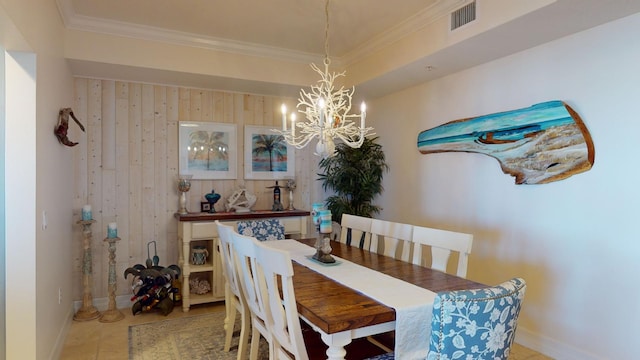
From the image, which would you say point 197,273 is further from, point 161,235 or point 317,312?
point 317,312

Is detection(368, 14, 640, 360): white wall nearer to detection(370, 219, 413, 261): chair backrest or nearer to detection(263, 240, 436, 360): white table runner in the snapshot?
detection(370, 219, 413, 261): chair backrest

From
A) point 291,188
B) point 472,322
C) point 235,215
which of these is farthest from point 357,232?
point 472,322

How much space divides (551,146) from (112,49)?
364cm

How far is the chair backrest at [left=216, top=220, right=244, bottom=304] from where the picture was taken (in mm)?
2412

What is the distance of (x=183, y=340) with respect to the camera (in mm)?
3035

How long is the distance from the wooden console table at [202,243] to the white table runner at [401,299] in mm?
1792

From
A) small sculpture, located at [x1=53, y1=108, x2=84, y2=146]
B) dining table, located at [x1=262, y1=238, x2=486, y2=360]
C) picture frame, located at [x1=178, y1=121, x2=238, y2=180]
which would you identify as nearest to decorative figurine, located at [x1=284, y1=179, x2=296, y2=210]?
picture frame, located at [x1=178, y1=121, x2=238, y2=180]

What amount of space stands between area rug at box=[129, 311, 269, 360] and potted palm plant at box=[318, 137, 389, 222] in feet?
5.58

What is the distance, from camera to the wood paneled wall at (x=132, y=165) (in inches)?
147

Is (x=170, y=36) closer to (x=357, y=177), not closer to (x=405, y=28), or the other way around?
(x=405, y=28)

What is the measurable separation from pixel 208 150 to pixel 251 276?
2.41 m

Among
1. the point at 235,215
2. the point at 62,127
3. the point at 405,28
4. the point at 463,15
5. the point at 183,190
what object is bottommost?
the point at 235,215
